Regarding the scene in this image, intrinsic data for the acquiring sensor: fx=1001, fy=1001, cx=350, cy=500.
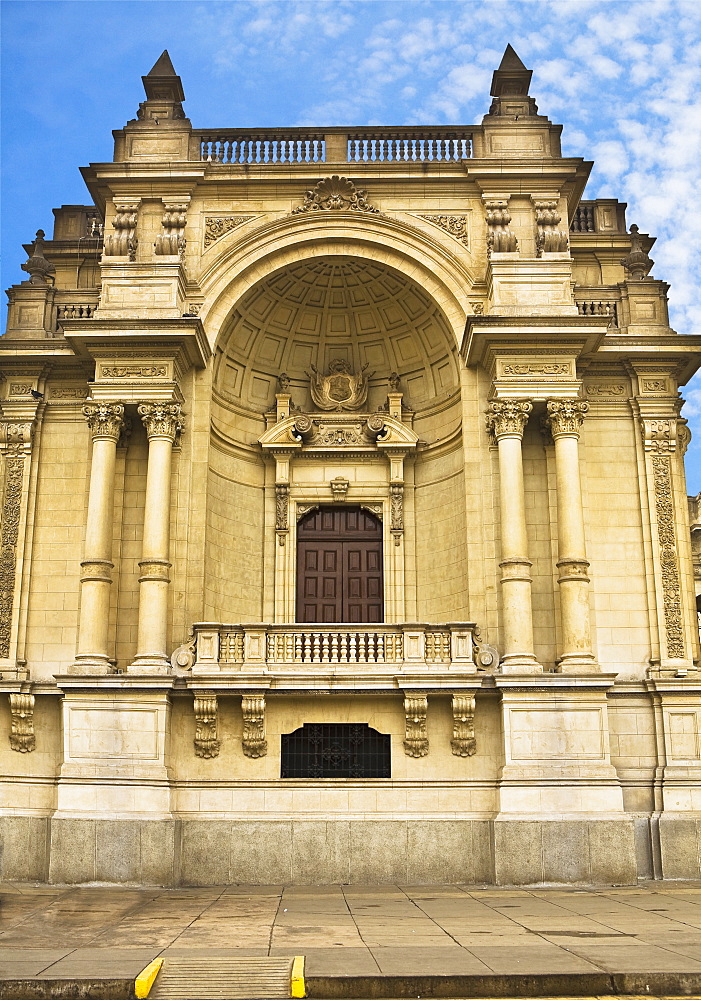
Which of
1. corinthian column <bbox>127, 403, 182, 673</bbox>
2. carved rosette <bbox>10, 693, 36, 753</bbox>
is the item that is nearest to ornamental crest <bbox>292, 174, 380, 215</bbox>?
corinthian column <bbox>127, 403, 182, 673</bbox>

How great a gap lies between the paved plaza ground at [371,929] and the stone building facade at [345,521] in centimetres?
176

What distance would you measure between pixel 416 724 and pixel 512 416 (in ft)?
23.8

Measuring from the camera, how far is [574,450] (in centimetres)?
2295

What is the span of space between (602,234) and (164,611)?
15405 mm

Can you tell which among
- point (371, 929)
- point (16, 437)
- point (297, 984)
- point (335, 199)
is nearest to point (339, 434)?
point (335, 199)

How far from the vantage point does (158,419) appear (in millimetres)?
22906

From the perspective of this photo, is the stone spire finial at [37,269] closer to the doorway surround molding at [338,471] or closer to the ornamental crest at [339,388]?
the doorway surround molding at [338,471]

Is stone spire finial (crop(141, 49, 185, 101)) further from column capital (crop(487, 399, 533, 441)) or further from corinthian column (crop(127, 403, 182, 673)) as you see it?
column capital (crop(487, 399, 533, 441))

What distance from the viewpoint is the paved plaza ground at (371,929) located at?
11383 mm

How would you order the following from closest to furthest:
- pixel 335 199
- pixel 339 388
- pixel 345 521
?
pixel 335 199 < pixel 345 521 < pixel 339 388

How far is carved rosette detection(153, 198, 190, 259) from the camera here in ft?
80.9

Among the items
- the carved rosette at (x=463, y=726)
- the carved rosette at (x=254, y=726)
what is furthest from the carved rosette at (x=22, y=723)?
the carved rosette at (x=463, y=726)

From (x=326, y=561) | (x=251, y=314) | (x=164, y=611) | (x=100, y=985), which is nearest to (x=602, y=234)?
(x=251, y=314)

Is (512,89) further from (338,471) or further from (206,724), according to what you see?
(206,724)
